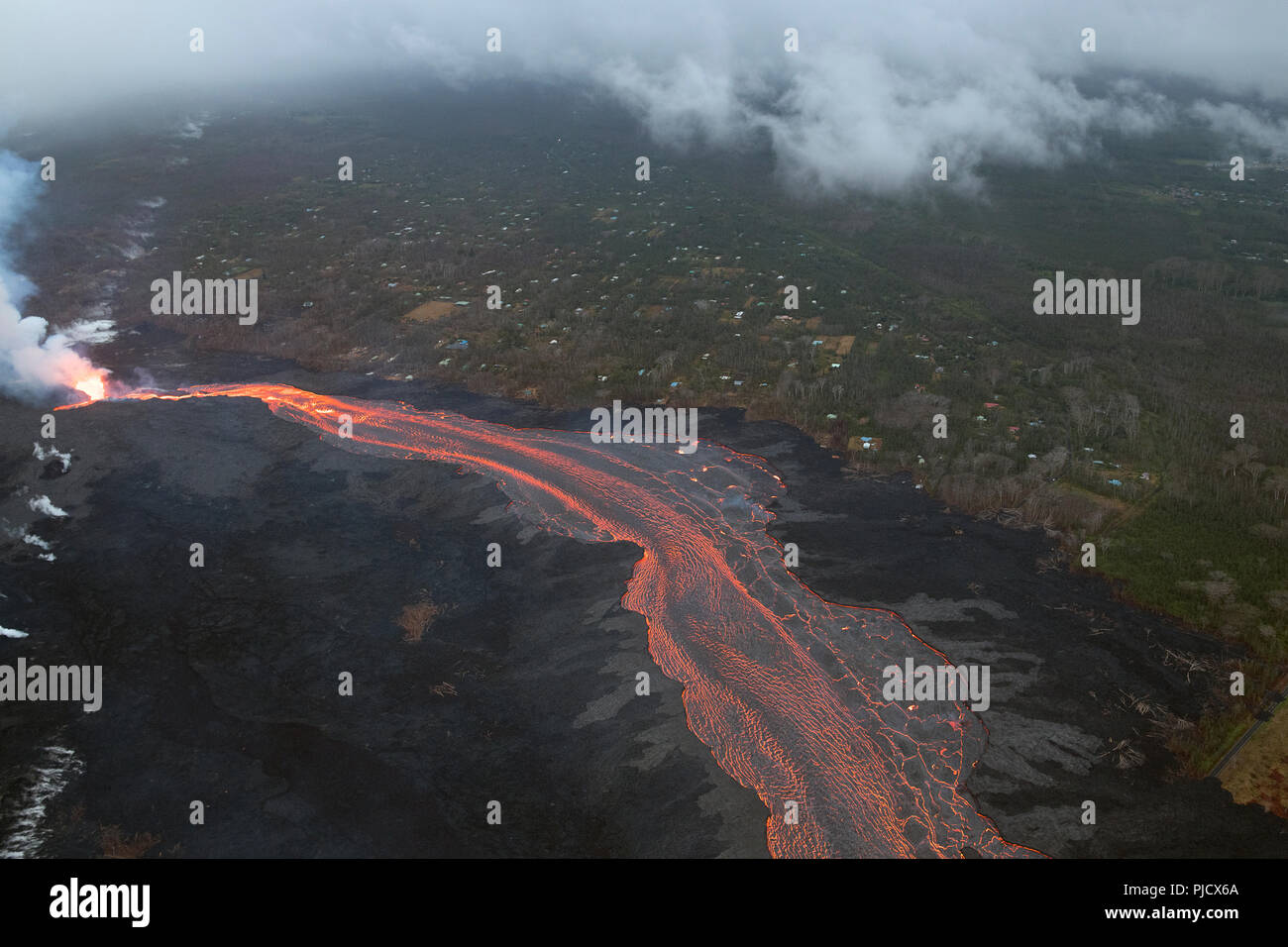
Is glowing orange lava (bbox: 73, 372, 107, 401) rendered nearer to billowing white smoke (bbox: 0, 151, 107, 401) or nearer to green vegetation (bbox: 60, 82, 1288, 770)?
billowing white smoke (bbox: 0, 151, 107, 401)

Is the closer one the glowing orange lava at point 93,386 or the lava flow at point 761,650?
the lava flow at point 761,650

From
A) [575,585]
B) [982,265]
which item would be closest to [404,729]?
[575,585]

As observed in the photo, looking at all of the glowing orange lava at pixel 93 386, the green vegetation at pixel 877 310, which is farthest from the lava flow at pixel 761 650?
the glowing orange lava at pixel 93 386

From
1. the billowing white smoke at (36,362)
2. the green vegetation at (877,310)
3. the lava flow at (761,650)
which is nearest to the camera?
the lava flow at (761,650)

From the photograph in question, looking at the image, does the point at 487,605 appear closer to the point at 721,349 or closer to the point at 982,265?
the point at 721,349

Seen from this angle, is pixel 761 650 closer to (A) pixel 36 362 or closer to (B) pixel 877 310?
(B) pixel 877 310

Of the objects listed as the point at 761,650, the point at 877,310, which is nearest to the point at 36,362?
the point at 761,650

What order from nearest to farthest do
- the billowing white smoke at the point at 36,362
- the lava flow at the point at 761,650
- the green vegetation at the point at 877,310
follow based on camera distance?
1. the lava flow at the point at 761,650
2. the green vegetation at the point at 877,310
3. the billowing white smoke at the point at 36,362

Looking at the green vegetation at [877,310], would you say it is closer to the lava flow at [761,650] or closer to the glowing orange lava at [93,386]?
the lava flow at [761,650]
